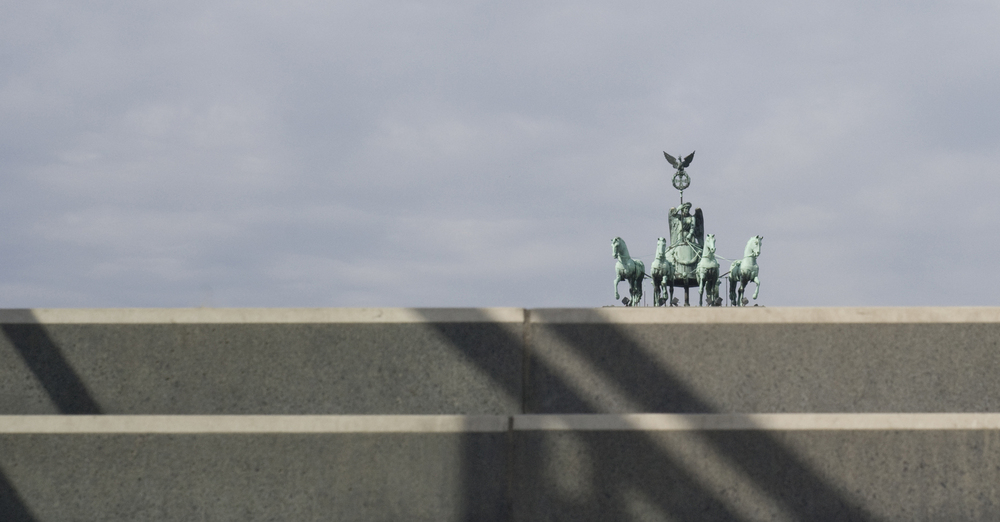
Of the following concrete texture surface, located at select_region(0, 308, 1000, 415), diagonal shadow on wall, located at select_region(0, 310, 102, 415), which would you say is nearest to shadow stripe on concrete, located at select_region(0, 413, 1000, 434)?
concrete texture surface, located at select_region(0, 308, 1000, 415)

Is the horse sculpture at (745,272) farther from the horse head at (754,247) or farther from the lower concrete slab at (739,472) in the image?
the lower concrete slab at (739,472)

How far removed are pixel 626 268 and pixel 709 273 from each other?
289cm

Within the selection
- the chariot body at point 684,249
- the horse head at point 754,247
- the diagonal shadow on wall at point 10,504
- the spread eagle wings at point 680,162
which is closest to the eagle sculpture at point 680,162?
the spread eagle wings at point 680,162

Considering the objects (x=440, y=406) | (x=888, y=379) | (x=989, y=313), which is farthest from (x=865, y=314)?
(x=440, y=406)

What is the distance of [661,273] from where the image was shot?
32562mm

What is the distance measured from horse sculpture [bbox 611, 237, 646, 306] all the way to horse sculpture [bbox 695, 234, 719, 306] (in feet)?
6.78

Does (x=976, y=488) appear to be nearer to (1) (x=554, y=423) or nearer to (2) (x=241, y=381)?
(1) (x=554, y=423)

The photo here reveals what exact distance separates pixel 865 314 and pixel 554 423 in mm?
2310

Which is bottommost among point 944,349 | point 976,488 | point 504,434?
point 976,488

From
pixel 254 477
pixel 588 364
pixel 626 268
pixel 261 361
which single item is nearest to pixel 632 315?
pixel 588 364

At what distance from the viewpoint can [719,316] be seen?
6379 mm

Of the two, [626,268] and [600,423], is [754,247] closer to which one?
[626,268]

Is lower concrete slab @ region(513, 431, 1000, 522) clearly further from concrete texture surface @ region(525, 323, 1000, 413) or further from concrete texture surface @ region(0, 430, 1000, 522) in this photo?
concrete texture surface @ region(525, 323, 1000, 413)

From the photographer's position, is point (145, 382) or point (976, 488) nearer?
point (976, 488)
